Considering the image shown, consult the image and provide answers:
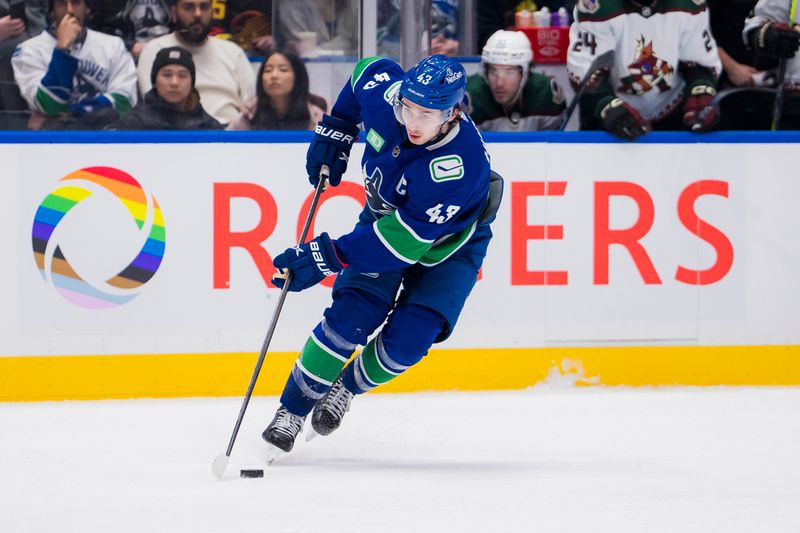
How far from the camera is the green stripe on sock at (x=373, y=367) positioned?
12.9 feet

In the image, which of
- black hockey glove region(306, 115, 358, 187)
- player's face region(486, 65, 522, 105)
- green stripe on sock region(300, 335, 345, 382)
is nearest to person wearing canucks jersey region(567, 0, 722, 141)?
player's face region(486, 65, 522, 105)

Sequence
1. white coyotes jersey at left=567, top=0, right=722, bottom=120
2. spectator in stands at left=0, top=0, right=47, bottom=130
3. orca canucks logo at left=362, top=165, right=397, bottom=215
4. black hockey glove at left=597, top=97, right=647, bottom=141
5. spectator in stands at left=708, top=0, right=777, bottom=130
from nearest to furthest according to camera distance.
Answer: orca canucks logo at left=362, top=165, right=397, bottom=215
spectator in stands at left=0, top=0, right=47, bottom=130
black hockey glove at left=597, top=97, right=647, bottom=141
white coyotes jersey at left=567, top=0, right=722, bottom=120
spectator in stands at left=708, top=0, right=777, bottom=130

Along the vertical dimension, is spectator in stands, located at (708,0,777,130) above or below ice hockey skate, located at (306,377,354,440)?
above

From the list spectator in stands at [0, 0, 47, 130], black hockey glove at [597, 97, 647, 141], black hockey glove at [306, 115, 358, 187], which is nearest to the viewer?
black hockey glove at [306, 115, 358, 187]

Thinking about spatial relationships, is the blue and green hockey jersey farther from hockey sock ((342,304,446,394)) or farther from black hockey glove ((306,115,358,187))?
black hockey glove ((306,115,358,187))

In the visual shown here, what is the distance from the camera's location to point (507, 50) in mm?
5246

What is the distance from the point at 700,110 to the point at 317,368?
218cm

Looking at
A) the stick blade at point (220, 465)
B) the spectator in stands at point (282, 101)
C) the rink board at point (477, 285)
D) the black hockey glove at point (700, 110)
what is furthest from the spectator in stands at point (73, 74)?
the black hockey glove at point (700, 110)

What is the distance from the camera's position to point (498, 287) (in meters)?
5.20

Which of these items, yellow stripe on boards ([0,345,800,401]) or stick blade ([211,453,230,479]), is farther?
yellow stripe on boards ([0,345,800,401])

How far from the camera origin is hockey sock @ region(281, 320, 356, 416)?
3906 mm

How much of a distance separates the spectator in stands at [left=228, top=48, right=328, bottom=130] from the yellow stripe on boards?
2.82ft

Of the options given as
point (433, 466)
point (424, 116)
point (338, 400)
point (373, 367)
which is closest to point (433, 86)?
point (424, 116)

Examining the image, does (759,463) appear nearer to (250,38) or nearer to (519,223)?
(519,223)
